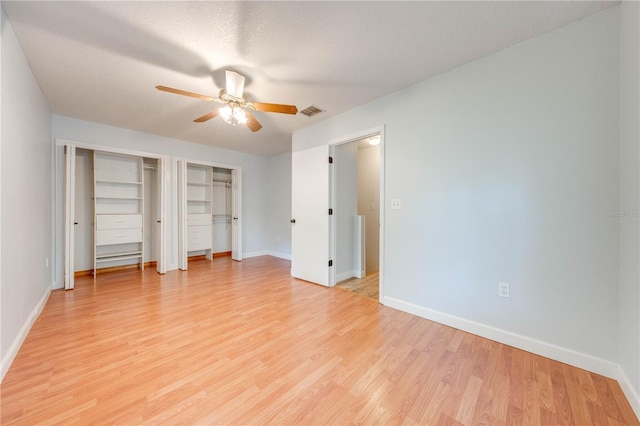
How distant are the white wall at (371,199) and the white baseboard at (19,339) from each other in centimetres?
409

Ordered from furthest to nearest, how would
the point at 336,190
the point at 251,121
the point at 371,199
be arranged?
1. the point at 371,199
2. the point at 336,190
3. the point at 251,121

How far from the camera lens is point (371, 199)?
4598mm

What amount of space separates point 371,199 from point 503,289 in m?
2.84

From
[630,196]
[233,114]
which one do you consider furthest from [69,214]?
[630,196]

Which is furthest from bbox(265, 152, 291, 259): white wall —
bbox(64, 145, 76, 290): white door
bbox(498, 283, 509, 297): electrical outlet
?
bbox(498, 283, 509, 297): electrical outlet

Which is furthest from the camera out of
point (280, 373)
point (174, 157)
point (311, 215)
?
point (174, 157)

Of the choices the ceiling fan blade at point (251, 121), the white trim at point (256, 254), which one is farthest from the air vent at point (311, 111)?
the white trim at point (256, 254)

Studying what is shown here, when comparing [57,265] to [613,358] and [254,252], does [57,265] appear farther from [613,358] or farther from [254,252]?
[613,358]

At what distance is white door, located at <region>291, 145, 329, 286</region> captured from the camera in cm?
336

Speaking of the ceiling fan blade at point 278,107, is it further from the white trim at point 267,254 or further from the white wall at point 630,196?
the white trim at point 267,254

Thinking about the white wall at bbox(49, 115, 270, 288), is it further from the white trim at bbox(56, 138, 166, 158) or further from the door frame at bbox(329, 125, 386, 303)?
the door frame at bbox(329, 125, 386, 303)

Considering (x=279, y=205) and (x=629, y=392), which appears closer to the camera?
(x=629, y=392)

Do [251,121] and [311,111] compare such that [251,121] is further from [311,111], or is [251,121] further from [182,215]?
[182,215]

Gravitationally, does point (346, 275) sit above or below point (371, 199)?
below
